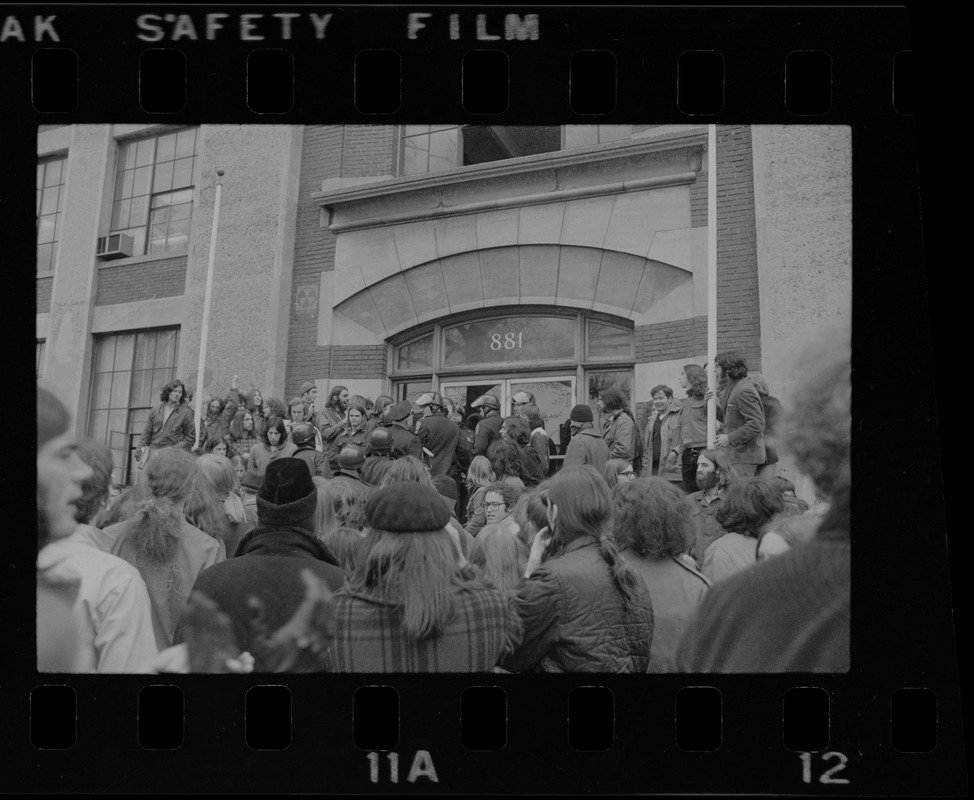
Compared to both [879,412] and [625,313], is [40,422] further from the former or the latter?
[879,412]

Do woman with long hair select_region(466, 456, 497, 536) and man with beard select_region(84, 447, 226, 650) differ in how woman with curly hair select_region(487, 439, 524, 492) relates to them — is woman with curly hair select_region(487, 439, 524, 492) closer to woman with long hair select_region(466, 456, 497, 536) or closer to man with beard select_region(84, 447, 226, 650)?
woman with long hair select_region(466, 456, 497, 536)

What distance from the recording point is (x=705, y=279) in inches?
189

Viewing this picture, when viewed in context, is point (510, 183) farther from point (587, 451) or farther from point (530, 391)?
point (587, 451)

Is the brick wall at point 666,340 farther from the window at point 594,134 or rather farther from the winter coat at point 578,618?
the winter coat at point 578,618

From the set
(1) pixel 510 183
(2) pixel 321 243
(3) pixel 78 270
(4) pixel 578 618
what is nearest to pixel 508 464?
(4) pixel 578 618

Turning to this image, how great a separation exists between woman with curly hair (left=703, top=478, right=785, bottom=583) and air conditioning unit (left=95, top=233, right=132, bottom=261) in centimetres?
395

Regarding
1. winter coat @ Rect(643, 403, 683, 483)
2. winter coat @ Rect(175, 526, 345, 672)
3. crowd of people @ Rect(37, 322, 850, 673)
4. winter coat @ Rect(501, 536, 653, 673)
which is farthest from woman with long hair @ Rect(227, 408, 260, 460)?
winter coat @ Rect(643, 403, 683, 483)

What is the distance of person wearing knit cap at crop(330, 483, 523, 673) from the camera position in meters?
3.57

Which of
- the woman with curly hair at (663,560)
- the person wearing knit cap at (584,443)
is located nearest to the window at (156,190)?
the person wearing knit cap at (584,443)

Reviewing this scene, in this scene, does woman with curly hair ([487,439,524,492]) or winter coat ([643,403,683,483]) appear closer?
winter coat ([643,403,683,483])
